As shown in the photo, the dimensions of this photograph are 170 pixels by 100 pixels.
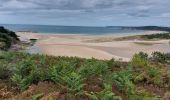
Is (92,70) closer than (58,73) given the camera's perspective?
No

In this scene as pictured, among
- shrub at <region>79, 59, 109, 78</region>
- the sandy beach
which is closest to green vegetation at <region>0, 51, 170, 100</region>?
shrub at <region>79, 59, 109, 78</region>

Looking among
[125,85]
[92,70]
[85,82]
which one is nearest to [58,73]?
[85,82]

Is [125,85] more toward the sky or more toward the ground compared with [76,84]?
more toward the ground

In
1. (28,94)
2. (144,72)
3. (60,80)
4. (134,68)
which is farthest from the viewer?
(134,68)

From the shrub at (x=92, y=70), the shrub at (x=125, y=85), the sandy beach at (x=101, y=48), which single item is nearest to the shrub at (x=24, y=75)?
the shrub at (x=92, y=70)

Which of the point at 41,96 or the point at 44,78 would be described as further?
the point at 44,78

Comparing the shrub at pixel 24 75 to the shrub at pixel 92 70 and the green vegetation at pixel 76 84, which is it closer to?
the green vegetation at pixel 76 84

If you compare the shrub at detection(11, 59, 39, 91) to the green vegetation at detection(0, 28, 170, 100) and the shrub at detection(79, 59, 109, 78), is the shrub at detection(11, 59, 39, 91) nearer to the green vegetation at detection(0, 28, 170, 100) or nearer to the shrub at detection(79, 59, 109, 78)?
the green vegetation at detection(0, 28, 170, 100)

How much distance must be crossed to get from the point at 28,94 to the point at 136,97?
3223 millimetres

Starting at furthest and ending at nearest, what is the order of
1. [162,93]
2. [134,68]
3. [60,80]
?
[134,68] → [162,93] → [60,80]

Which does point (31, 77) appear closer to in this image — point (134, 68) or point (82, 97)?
point (82, 97)

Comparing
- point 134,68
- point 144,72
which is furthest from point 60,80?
point 134,68

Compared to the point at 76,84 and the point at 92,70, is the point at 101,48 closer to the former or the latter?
the point at 92,70

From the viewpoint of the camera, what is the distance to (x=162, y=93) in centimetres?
1418
